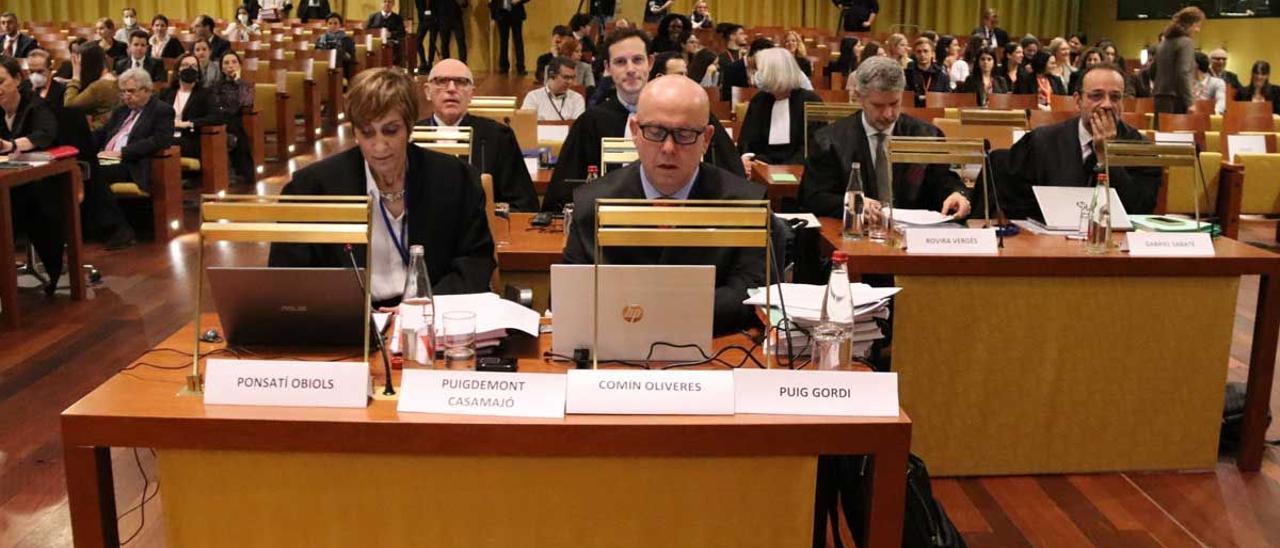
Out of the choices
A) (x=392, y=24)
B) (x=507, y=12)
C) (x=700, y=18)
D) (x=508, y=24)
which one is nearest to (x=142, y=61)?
(x=392, y=24)

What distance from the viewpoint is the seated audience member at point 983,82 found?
413 inches

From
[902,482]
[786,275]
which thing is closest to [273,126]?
[786,275]

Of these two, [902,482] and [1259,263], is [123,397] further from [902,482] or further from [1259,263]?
[1259,263]

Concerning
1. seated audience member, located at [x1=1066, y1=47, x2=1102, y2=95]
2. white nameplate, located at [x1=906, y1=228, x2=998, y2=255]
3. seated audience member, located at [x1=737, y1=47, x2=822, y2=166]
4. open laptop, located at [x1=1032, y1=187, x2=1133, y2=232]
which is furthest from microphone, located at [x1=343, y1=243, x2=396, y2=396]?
seated audience member, located at [x1=1066, y1=47, x2=1102, y2=95]

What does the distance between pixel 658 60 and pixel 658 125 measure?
15.9 ft

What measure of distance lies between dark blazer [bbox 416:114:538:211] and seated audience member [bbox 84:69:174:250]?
298cm

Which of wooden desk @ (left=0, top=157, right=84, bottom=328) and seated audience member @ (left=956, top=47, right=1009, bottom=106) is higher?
seated audience member @ (left=956, top=47, right=1009, bottom=106)

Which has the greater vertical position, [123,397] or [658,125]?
[658,125]

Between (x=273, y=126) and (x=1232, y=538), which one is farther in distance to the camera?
(x=273, y=126)

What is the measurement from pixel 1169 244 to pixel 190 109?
6693mm

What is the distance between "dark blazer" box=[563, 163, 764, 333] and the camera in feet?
8.23

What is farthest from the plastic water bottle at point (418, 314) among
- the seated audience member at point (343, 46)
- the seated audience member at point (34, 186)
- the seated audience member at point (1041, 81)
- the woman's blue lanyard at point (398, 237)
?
the seated audience member at point (343, 46)

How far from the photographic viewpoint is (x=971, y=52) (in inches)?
516

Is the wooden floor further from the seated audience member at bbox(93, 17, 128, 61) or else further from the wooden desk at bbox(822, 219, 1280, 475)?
the seated audience member at bbox(93, 17, 128, 61)
